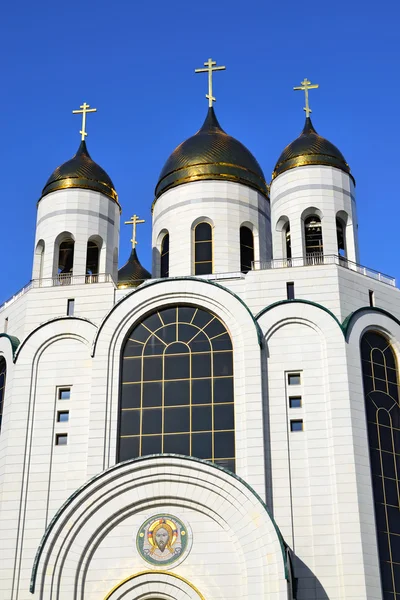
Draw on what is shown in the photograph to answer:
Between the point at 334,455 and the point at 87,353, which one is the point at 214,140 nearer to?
the point at 87,353

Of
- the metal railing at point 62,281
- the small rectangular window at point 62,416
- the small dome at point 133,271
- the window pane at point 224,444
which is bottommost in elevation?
the window pane at point 224,444

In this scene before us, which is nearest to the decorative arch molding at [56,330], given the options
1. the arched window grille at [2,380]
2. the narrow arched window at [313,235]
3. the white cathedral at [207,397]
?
the white cathedral at [207,397]

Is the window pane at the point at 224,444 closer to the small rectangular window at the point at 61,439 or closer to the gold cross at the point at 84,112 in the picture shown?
the small rectangular window at the point at 61,439

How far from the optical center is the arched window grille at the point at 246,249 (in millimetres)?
31938

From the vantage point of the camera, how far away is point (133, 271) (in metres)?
42.0

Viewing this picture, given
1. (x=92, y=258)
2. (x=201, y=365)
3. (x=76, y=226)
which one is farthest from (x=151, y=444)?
(x=76, y=226)

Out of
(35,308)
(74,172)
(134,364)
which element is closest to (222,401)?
(134,364)

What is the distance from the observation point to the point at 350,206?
1256 inches

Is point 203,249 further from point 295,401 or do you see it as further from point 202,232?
point 295,401

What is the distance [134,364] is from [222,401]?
9.96 feet

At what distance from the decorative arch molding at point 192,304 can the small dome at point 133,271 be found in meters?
11.7

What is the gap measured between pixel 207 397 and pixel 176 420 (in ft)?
3.77

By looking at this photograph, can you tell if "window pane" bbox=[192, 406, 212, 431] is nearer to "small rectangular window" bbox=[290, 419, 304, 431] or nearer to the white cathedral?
the white cathedral

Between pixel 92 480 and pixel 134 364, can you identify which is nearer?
pixel 92 480
